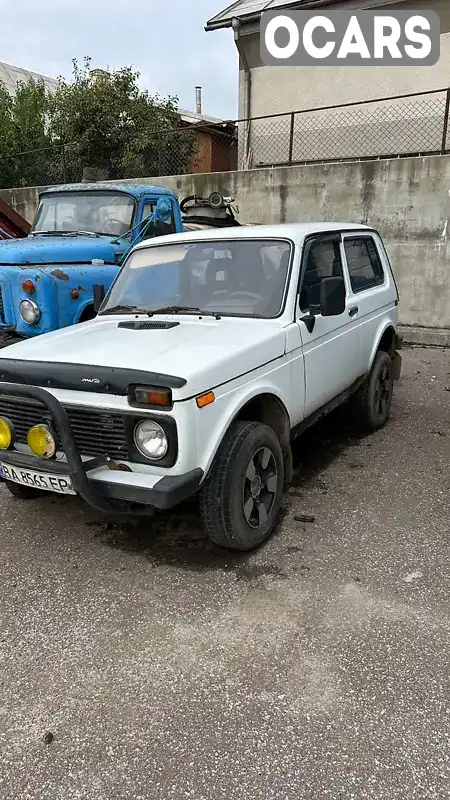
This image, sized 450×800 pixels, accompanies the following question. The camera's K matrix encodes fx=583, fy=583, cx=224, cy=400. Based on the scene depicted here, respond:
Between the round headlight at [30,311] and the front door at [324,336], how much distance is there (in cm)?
278

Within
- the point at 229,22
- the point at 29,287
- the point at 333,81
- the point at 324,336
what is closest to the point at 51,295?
the point at 29,287

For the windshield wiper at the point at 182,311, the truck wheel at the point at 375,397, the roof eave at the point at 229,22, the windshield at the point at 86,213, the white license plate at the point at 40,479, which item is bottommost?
the truck wheel at the point at 375,397

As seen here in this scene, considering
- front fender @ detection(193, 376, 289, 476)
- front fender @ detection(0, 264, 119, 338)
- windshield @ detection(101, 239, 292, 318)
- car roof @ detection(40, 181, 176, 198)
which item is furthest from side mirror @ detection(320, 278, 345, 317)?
car roof @ detection(40, 181, 176, 198)

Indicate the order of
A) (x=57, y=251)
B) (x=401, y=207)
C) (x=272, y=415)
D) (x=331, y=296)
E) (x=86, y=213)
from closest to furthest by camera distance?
(x=272, y=415) → (x=331, y=296) → (x=57, y=251) → (x=86, y=213) → (x=401, y=207)

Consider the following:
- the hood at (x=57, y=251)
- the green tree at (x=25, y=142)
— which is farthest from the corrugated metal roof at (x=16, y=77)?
the hood at (x=57, y=251)

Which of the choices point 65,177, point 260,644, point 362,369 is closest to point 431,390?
point 362,369

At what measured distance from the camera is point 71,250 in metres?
6.36

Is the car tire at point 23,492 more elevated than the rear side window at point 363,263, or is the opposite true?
the rear side window at point 363,263

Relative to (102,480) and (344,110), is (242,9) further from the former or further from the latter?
(102,480)

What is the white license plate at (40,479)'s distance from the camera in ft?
9.83

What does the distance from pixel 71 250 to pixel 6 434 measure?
12.0 ft

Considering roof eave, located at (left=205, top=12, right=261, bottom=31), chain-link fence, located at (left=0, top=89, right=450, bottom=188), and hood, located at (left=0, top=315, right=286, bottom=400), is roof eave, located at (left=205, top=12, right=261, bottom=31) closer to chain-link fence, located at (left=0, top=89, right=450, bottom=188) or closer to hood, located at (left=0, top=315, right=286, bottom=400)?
chain-link fence, located at (left=0, top=89, right=450, bottom=188)

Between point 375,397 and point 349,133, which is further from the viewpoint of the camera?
point 349,133

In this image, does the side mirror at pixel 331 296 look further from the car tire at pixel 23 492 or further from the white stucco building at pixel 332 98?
the white stucco building at pixel 332 98
